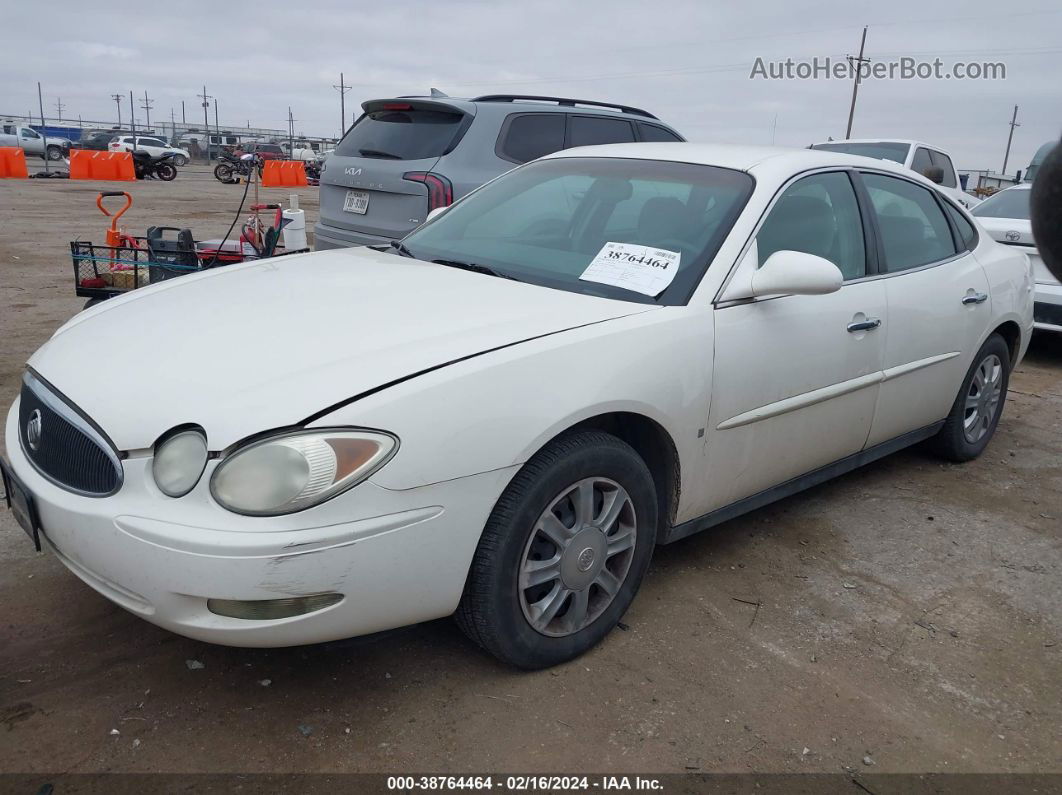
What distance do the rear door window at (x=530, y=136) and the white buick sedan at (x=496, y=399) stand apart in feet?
8.35

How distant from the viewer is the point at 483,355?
240cm

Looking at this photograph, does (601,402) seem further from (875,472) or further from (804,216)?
(875,472)

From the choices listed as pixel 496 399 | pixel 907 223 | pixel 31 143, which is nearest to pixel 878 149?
pixel 907 223

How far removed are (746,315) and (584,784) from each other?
5.28ft

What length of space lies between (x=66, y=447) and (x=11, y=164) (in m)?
29.0

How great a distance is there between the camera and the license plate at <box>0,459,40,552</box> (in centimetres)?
243

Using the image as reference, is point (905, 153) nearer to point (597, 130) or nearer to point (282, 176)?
point (597, 130)

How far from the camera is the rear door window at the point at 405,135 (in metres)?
6.11

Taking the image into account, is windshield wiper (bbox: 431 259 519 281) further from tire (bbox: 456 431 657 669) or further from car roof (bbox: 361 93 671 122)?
car roof (bbox: 361 93 671 122)

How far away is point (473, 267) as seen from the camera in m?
3.29

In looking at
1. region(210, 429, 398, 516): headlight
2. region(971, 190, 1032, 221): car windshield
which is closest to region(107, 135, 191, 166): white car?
region(971, 190, 1032, 221): car windshield

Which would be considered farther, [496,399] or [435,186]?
[435,186]

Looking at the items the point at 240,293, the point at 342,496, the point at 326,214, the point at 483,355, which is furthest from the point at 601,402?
the point at 326,214

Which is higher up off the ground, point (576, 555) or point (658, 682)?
point (576, 555)
